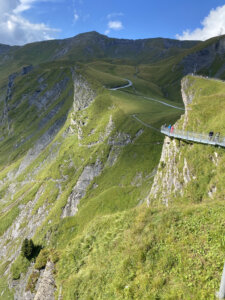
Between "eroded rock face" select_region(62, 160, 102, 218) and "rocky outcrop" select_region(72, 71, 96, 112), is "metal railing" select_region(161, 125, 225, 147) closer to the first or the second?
"eroded rock face" select_region(62, 160, 102, 218)

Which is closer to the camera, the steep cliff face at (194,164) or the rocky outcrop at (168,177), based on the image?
the steep cliff face at (194,164)

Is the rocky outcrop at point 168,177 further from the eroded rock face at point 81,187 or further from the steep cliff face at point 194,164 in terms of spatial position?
the eroded rock face at point 81,187

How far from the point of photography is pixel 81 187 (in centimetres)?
9038

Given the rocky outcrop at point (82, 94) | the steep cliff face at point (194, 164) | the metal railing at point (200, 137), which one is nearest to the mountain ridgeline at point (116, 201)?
the steep cliff face at point (194, 164)

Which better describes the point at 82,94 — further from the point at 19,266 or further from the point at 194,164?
the point at 194,164

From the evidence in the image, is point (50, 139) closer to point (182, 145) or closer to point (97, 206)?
point (97, 206)

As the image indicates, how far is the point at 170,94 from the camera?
18900cm

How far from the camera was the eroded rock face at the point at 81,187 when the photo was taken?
284 feet

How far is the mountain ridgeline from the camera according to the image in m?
14.8

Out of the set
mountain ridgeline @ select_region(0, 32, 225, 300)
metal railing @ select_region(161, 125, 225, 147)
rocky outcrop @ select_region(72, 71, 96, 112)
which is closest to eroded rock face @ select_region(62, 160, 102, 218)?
mountain ridgeline @ select_region(0, 32, 225, 300)

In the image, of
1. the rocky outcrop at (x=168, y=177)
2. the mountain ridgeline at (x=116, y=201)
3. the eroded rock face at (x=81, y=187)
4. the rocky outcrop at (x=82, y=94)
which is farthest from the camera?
the rocky outcrop at (x=82, y=94)

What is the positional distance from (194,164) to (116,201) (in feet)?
144

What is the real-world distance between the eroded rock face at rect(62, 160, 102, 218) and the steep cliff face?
4748 cm

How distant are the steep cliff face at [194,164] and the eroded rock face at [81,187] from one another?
4748 centimetres
